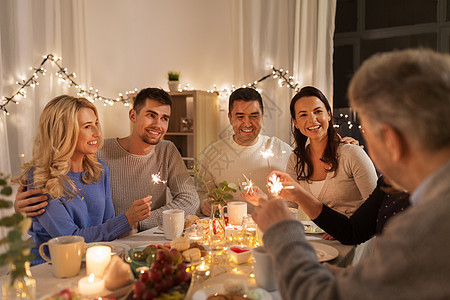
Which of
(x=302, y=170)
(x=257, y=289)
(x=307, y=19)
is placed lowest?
(x=257, y=289)

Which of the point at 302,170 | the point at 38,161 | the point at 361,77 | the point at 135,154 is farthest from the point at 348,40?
the point at 361,77

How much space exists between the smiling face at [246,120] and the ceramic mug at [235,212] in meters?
1.21

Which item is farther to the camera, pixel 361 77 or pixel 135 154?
pixel 135 154

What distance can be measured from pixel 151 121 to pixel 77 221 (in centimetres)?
98

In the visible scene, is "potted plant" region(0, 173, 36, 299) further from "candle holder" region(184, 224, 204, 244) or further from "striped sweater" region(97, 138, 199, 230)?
"striped sweater" region(97, 138, 199, 230)

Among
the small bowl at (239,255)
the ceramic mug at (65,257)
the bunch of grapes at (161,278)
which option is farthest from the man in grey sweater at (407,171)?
the ceramic mug at (65,257)

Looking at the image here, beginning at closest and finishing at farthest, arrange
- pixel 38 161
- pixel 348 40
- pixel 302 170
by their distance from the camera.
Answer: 1. pixel 38 161
2. pixel 302 170
3. pixel 348 40

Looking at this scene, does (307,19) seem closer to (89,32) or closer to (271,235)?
(89,32)

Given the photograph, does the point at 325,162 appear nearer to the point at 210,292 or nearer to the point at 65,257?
the point at 210,292

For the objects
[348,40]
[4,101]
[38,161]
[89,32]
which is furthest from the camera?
[89,32]

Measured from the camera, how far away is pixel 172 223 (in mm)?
1760

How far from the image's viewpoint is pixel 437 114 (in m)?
0.74

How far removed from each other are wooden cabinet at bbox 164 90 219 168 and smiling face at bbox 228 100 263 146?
1066 millimetres

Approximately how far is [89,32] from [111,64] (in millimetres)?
418
